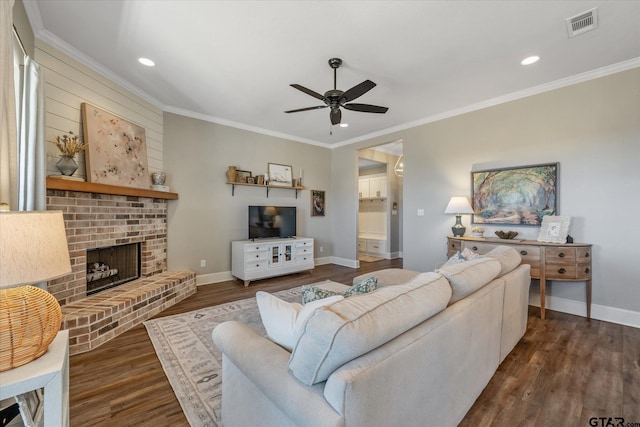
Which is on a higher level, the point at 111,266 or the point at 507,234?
the point at 507,234

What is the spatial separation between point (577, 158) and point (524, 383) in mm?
2685

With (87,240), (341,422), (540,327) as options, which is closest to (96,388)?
(87,240)

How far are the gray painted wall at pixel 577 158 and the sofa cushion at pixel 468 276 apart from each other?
221 cm

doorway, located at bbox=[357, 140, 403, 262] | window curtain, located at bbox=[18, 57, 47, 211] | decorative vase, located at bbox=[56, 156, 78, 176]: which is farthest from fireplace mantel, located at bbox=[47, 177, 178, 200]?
doorway, located at bbox=[357, 140, 403, 262]

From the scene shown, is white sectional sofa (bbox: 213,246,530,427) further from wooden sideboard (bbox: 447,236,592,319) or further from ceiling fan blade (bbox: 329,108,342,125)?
ceiling fan blade (bbox: 329,108,342,125)

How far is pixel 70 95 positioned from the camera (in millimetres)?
2723

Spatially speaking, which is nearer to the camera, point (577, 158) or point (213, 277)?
point (577, 158)

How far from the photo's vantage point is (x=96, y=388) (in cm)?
186

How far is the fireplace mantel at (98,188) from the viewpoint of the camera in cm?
241

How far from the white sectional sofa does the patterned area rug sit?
354 mm

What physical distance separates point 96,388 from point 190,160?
3200 millimetres

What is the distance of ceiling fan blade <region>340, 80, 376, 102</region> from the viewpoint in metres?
2.58

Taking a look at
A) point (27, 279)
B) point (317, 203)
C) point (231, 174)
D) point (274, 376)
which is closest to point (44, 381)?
point (27, 279)

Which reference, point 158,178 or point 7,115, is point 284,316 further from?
point 158,178
